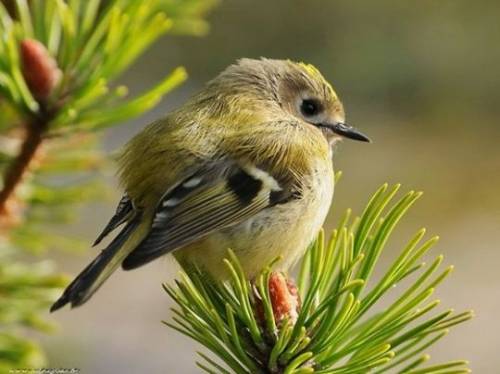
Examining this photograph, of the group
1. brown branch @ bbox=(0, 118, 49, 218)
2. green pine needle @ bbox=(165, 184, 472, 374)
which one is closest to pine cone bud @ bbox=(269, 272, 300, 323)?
green pine needle @ bbox=(165, 184, 472, 374)

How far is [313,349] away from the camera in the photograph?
0.75 meters

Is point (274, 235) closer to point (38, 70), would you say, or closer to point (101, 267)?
point (101, 267)

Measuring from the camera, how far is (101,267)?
3.01 feet

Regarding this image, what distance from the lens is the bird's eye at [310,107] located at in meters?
1.30

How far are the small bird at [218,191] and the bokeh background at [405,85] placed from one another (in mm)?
2603

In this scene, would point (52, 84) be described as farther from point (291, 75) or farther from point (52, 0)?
point (291, 75)

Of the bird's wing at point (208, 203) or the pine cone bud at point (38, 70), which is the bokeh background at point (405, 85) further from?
the pine cone bud at point (38, 70)

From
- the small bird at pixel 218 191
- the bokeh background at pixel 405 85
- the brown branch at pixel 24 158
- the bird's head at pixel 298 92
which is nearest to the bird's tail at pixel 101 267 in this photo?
the small bird at pixel 218 191

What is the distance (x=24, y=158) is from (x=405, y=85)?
150 inches

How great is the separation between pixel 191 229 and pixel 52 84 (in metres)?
0.25

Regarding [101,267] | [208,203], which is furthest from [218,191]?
[101,267]

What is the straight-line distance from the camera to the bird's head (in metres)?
1.29

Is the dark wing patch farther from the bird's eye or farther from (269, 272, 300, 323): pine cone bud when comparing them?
the bird's eye

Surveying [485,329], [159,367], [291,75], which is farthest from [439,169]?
[291,75]
